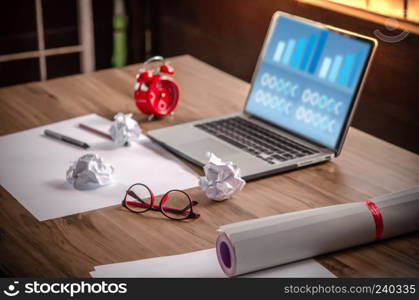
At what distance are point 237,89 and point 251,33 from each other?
3.59ft

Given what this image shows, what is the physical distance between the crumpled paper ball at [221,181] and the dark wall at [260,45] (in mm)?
1207

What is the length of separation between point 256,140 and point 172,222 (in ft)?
1.40

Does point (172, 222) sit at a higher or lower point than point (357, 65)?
lower

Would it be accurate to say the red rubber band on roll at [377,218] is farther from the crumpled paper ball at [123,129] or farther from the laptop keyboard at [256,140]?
the crumpled paper ball at [123,129]

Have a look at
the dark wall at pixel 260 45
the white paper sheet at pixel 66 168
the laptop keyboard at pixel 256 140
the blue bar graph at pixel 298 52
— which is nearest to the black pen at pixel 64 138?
the white paper sheet at pixel 66 168

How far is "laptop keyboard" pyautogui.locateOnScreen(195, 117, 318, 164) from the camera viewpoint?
1.67 metres

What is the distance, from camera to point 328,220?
128 centimetres

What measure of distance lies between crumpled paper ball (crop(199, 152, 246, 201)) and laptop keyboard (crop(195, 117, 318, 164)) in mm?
161

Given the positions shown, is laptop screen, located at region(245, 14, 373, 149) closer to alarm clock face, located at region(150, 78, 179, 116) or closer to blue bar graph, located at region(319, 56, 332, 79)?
blue bar graph, located at region(319, 56, 332, 79)

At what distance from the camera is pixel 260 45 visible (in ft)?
10.3

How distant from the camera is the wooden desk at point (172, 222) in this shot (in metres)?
1.28

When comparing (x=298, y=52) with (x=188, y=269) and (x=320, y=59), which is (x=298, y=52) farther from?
(x=188, y=269)

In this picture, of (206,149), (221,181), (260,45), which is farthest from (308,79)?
(260,45)

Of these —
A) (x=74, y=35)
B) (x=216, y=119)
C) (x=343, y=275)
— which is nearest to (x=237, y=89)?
(x=216, y=119)
